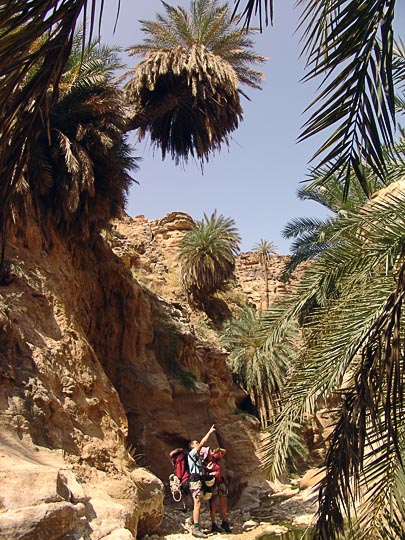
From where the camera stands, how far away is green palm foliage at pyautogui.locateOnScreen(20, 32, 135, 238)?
9.80m

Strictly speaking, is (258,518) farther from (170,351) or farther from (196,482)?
(170,351)

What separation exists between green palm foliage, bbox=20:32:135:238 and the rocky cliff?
0.63 metres

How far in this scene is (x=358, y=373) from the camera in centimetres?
377

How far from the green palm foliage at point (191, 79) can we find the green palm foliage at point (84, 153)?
1046 mm

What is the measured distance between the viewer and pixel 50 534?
199 inches

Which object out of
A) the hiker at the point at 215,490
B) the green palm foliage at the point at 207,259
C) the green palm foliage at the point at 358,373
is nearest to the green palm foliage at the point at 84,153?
the hiker at the point at 215,490

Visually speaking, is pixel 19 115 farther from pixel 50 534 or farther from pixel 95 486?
pixel 95 486

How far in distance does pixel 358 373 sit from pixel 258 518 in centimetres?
778

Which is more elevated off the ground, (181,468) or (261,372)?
(261,372)

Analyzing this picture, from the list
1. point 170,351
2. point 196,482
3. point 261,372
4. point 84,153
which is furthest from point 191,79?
point 261,372

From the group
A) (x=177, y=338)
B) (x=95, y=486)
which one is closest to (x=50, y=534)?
(x=95, y=486)

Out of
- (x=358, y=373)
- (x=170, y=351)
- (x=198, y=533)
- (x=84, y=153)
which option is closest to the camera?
(x=358, y=373)

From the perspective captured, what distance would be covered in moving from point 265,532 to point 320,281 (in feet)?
16.7

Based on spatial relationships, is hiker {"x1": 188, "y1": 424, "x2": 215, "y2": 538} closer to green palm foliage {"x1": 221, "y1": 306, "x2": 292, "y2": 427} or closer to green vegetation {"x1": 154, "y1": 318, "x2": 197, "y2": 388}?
green vegetation {"x1": 154, "y1": 318, "x2": 197, "y2": 388}
